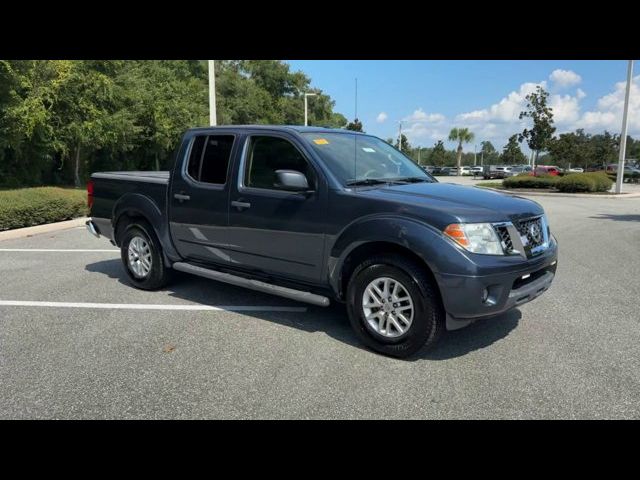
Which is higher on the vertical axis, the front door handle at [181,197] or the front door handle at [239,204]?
the front door handle at [181,197]

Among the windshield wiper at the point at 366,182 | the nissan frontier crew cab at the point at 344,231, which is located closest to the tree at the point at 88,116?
the nissan frontier crew cab at the point at 344,231

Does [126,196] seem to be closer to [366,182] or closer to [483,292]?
[366,182]

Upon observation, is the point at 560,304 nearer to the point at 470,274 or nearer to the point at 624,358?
the point at 624,358

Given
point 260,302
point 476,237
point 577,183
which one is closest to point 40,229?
point 260,302

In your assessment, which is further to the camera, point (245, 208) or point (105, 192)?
point (105, 192)

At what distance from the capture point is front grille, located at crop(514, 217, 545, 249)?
4277 mm

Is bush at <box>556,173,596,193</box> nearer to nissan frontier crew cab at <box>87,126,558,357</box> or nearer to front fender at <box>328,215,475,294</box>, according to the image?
nissan frontier crew cab at <box>87,126,558,357</box>

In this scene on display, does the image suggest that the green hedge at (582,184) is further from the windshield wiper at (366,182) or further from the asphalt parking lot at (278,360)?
the windshield wiper at (366,182)

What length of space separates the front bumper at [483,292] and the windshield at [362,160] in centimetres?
140

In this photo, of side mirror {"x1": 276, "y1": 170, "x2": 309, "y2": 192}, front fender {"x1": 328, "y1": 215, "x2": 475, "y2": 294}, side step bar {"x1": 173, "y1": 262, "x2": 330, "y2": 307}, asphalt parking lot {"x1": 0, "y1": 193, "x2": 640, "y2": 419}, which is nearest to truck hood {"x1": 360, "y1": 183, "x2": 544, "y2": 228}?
front fender {"x1": 328, "y1": 215, "x2": 475, "y2": 294}

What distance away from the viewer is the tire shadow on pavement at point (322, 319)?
455 centimetres

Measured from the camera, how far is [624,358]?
4.23 metres
